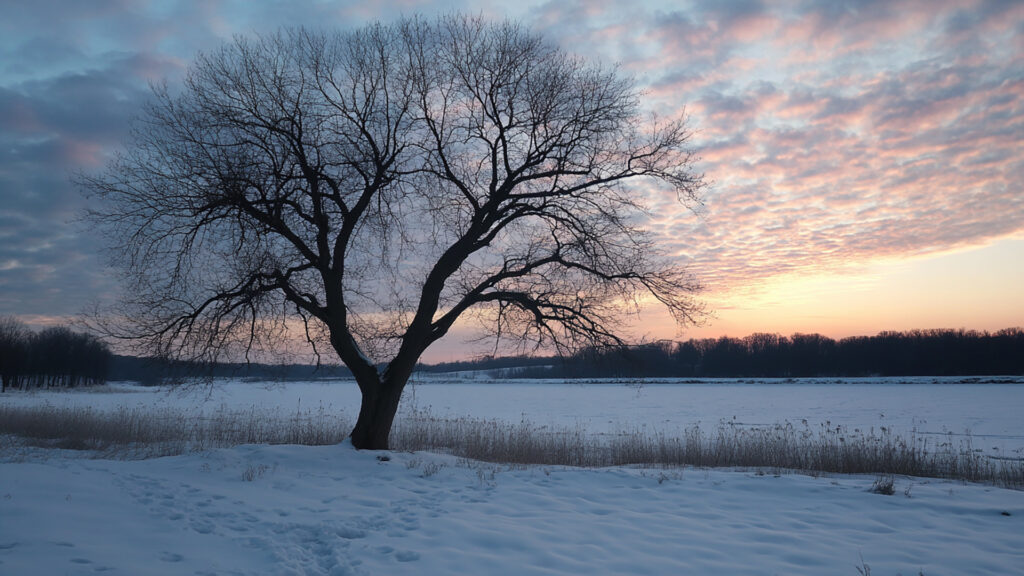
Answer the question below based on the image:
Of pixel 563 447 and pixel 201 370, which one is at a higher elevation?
pixel 201 370

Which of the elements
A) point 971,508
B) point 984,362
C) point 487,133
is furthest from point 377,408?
point 984,362

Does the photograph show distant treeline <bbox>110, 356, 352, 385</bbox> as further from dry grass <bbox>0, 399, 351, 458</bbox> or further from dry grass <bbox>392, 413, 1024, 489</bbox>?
dry grass <bbox>392, 413, 1024, 489</bbox>

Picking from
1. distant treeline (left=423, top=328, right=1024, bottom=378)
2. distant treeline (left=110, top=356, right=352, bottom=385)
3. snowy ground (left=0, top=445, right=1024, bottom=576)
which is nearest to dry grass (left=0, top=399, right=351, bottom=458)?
distant treeline (left=110, top=356, right=352, bottom=385)

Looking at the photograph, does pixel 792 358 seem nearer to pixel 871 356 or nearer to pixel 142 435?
pixel 871 356

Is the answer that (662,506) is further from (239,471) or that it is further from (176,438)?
(176,438)

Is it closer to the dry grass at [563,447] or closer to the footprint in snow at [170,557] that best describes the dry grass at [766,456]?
the dry grass at [563,447]

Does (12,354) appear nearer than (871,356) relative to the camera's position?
Yes

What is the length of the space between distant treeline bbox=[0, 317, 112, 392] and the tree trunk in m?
65.4

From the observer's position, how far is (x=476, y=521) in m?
6.41

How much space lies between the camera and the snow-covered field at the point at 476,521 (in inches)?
194

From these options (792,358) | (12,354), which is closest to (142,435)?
(12,354)

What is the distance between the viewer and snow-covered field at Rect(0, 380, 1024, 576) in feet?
16.1

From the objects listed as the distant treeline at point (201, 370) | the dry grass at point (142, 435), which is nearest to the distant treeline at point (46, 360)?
the dry grass at point (142, 435)

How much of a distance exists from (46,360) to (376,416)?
86417 millimetres
